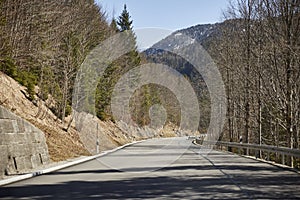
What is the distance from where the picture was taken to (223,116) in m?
44.3

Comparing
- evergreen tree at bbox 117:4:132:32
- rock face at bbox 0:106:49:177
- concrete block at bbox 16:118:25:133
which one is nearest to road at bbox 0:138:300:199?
rock face at bbox 0:106:49:177

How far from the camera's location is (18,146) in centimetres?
1620

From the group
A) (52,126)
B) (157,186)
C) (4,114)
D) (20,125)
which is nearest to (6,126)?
(4,114)

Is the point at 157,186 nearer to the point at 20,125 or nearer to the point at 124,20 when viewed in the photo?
the point at 20,125

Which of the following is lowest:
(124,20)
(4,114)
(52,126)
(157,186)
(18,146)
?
(157,186)

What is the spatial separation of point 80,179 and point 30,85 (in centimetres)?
1911

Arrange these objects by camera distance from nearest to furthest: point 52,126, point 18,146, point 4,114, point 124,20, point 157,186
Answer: point 157,186
point 4,114
point 18,146
point 52,126
point 124,20

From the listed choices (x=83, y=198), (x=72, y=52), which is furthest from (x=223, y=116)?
(x=83, y=198)

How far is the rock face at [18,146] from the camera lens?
48.9 ft

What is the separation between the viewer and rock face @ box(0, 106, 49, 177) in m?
14.9

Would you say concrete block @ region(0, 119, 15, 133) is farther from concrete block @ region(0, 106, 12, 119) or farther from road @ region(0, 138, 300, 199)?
road @ region(0, 138, 300, 199)

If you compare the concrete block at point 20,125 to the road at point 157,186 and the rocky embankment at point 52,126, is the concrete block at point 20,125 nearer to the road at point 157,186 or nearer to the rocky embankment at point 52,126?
the road at point 157,186

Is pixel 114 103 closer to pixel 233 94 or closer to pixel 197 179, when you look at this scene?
pixel 233 94

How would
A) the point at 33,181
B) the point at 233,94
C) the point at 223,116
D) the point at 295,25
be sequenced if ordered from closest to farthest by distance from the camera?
1. the point at 33,181
2. the point at 295,25
3. the point at 233,94
4. the point at 223,116
